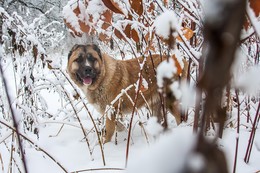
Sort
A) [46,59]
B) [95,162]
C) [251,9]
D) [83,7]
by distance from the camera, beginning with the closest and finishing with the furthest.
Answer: [251,9]
[83,7]
[46,59]
[95,162]

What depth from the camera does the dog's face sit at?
3.81 metres

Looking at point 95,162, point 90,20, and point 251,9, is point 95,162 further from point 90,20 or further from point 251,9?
point 251,9

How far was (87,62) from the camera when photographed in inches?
150

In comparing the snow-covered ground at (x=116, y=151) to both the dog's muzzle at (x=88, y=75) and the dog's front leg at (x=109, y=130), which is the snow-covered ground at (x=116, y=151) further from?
the dog's muzzle at (x=88, y=75)

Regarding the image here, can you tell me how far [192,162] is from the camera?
0.61 feet

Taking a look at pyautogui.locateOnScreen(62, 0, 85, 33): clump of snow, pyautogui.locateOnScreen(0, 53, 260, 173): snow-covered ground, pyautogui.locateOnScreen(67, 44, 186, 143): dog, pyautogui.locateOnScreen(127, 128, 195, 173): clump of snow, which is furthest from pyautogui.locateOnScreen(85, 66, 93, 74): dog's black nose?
pyautogui.locateOnScreen(127, 128, 195, 173): clump of snow

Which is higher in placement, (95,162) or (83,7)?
(83,7)

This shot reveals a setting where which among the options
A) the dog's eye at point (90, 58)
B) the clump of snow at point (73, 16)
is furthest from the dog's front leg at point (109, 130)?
the clump of snow at point (73, 16)

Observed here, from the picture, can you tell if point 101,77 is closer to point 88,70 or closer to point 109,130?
point 88,70

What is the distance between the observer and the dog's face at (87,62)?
3.81m

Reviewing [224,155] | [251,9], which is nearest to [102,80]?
[251,9]

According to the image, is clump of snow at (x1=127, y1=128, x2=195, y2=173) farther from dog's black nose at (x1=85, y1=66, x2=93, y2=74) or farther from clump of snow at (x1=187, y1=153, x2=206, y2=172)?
dog's black nose at (x1=85, y1=66, x2=93, y2=74)

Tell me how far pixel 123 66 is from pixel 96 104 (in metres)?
0.55

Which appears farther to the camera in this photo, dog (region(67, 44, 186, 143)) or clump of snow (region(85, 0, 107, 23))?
dog (region(67, 44, 186, 143))
